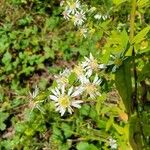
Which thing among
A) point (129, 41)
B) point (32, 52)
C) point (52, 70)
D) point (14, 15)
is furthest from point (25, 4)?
point (129, 41)

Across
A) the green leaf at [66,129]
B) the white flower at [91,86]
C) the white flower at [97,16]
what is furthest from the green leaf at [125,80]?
the green leaf at [66,129]

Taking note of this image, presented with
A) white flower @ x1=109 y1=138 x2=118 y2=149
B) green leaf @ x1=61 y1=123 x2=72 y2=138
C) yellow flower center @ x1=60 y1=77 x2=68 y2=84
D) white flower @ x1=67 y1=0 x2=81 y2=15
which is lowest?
white flower @ x1=109 y1=138 x2=118 y2=149

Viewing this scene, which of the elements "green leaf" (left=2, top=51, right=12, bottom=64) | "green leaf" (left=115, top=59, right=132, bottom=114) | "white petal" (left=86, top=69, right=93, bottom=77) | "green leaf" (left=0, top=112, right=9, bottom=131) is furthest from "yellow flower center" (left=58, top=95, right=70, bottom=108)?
"green leaf" (left=2, top=51, right=12, bottom=64)

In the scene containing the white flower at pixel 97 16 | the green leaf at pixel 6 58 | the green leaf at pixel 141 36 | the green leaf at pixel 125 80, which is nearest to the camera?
the green leaf at pixel 141 36

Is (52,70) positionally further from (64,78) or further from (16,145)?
(64,78)

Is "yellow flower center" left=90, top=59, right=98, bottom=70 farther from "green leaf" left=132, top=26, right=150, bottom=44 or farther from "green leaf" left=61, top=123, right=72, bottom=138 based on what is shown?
"green leaf" left=61, top=123, right=72, bottom=138

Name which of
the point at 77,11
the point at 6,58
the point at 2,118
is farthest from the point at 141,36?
the point at 6,58

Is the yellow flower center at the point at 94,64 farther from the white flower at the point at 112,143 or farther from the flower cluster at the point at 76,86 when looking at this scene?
the white flower at the point at 112,143
